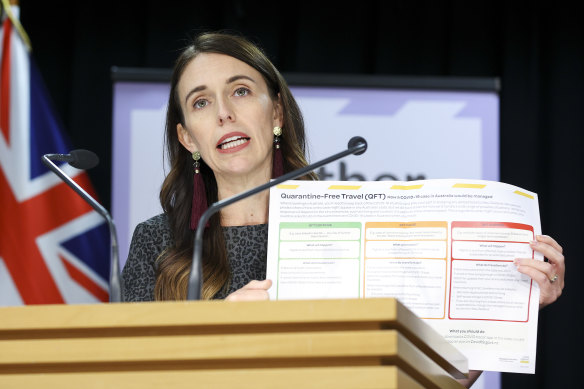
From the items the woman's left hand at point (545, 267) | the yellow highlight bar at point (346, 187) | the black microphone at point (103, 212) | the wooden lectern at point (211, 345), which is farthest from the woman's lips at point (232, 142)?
the wooden lectern at point (211, 345)

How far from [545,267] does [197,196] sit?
1.00 metres

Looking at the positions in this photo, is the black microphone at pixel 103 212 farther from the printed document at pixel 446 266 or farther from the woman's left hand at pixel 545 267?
the woman's left hand at pixel 545 267

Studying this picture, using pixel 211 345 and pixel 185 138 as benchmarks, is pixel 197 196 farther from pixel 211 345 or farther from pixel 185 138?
pixel 211 345

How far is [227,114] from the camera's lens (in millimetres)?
2408

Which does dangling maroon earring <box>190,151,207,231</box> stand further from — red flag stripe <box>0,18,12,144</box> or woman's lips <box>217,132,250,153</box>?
red flag stripe <box>0,18,12,144</box>

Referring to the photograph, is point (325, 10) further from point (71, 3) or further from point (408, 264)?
A: point (408, 264)

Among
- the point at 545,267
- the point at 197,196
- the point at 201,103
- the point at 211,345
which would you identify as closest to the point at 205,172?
the point at 197,196

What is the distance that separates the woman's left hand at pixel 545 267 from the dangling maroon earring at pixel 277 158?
0.77 m

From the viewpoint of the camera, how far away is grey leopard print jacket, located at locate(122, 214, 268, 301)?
2363 millimetres

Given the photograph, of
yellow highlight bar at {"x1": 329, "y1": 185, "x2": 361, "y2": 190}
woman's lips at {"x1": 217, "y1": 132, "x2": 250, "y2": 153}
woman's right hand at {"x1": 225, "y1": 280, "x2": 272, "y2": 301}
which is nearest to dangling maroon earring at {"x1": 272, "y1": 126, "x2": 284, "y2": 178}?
woman's lips at {"x1": 217, "y1": 132, "x2": 250, "y2": 153}

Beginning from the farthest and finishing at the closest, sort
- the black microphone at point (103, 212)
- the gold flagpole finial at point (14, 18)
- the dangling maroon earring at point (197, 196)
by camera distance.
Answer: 1. the gold flagpole finial at point (14, 18)
2. the dangling maroon earring at point (197, 196)
3. the black microphone at point (103, 212)

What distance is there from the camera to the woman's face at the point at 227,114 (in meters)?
2.41

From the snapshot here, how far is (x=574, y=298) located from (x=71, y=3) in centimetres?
267

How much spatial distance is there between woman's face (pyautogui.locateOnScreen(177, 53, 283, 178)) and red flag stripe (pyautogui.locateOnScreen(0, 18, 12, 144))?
54.0 inches
